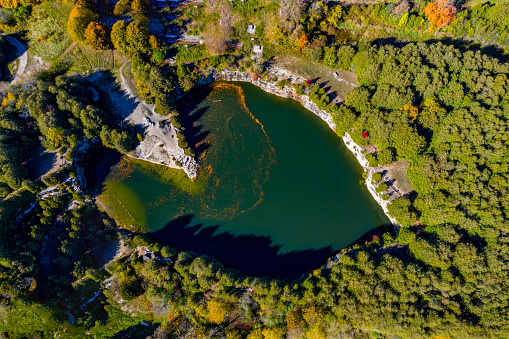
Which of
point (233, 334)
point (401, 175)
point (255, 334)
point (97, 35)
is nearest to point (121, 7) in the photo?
point (97, 35)

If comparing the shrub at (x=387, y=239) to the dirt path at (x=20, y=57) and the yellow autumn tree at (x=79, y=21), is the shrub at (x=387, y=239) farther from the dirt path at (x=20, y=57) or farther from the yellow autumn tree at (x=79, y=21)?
the dirt path at (x=20, y=57)

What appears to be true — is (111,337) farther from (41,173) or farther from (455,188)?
(455,188)

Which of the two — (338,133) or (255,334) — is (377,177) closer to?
(338,133)

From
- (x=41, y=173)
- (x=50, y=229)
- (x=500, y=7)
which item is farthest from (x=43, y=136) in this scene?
(x=500, y=7)

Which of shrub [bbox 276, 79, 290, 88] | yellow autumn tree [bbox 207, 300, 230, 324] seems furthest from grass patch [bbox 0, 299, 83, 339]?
shrub [bbox 276, 79, 290, 88]

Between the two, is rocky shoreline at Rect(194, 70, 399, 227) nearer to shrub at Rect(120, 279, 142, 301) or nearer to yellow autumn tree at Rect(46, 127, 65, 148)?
yellow autumn tree at Rect(46, 127, 65, 148)
